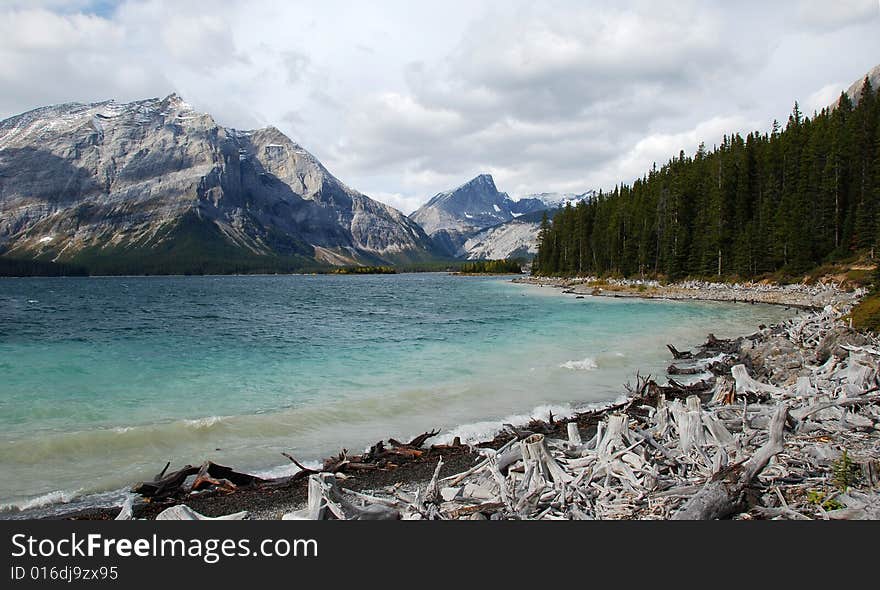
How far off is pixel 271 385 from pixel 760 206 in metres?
90.2

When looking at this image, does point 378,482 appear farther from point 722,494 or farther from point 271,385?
point 271,385

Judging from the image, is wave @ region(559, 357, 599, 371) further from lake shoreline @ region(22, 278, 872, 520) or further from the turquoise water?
lake shoreline @ region(22, 278, 872, 520)

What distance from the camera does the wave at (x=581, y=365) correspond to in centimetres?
2530

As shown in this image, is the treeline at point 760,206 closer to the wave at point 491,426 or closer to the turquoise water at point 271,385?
the turquoise water at point 271,385

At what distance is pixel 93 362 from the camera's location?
1122 inches

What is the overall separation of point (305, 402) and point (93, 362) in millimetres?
17305

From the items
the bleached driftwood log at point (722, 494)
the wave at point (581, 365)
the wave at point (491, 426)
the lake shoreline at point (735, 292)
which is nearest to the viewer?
the bleached driftwood log at point (722, 494)

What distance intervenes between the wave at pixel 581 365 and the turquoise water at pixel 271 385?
0.11 metres

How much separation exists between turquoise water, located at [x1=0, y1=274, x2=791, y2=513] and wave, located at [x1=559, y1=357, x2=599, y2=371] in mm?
105

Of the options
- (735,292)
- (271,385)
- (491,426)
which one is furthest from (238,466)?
(735,292)

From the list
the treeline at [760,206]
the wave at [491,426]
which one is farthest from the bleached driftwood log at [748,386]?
the treeline at [760,206]

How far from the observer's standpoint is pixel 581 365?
25.8 metres

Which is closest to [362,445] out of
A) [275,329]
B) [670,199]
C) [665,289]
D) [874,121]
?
[275,329]

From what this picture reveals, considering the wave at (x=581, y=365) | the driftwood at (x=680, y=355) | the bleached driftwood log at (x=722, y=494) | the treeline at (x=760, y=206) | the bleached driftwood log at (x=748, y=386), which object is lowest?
the wave at (x=581, y=365)
